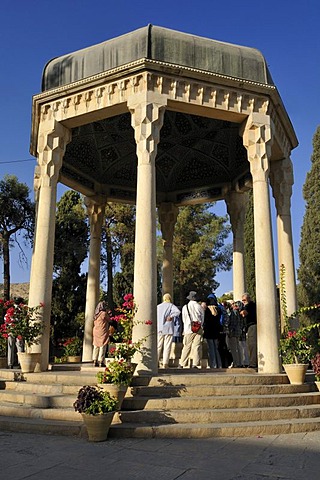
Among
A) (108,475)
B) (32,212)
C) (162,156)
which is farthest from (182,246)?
(108,475)

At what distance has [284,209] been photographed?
11.8 metres

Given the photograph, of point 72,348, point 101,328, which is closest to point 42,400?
point 101,328

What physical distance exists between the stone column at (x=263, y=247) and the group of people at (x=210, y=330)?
1.10 meters

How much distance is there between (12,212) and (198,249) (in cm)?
1073

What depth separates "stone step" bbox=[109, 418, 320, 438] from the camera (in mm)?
5750

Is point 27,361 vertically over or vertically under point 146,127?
under

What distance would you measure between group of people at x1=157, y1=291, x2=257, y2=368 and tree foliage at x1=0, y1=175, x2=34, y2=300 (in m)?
14.0

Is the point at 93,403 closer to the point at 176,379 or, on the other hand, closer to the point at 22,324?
the point at 176,379

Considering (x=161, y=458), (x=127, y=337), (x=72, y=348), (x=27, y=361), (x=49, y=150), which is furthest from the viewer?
(x=72, y=348)

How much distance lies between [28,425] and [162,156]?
35.1ft

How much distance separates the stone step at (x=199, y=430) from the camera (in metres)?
5.75

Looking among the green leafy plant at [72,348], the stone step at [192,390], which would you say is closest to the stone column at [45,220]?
the stone step at [192,390]

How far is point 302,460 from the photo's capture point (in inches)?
182

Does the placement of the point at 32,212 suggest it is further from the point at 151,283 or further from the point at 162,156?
the point at 151,283
